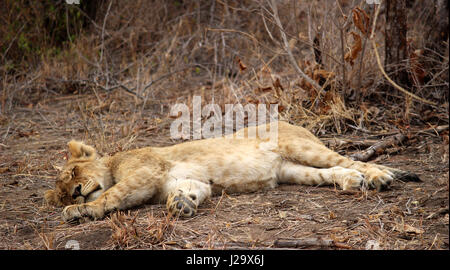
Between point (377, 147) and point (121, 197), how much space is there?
2493mm

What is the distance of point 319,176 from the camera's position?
4.28m

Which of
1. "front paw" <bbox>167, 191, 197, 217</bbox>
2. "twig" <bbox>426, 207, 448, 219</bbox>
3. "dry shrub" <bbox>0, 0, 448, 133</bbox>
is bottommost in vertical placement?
"front paw" <bbox>167, 191, 197, 217</bbox>

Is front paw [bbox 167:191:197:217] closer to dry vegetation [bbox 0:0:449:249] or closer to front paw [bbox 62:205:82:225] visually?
dry vegetation [bbox 0:0:449:249]

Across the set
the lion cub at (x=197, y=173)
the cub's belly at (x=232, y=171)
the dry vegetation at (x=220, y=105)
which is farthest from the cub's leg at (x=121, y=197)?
the cub's belly at (x=232, y=171)

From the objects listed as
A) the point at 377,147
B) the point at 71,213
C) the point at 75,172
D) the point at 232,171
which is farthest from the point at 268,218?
the point at 377,147

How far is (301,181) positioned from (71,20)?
6.46 metres

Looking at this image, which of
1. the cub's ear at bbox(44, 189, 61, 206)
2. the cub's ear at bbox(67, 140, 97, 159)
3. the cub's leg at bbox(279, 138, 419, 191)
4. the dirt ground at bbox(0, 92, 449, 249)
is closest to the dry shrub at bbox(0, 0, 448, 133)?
the dirt ground at bbox(0, 92, 449, 249)

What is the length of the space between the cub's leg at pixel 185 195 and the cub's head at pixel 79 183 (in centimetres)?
52

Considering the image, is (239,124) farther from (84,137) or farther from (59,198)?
(59,198)

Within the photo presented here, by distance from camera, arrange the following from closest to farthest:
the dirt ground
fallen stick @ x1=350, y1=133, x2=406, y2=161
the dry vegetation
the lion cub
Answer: the dirt ground
the dry vegetation
the lion cub
fallen stick @ x1=350, y1=133, x2=406, y2=161

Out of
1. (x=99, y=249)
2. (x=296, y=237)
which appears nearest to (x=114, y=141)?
(x=99, y=249)

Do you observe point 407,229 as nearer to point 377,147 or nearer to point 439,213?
point 439,213

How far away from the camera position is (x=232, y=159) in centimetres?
425

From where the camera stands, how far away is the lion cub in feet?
12.3
